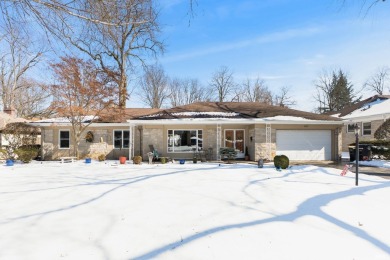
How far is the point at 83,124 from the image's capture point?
1842cm

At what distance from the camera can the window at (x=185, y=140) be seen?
17.9 metres

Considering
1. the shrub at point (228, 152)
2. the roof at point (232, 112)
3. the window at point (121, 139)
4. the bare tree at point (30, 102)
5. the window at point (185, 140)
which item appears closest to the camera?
the shrub at point (228, 152)

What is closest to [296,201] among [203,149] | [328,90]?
[203,149]

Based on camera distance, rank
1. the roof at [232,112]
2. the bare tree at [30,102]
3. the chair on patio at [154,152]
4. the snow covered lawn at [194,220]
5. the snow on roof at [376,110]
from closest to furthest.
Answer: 1. the snow covered lawn at [194,220]
2. the chair on patio at [154,152]
3. the roof at [232,112]
4. the snow on roof at [376,110]
5. the bare tree at [30,102]

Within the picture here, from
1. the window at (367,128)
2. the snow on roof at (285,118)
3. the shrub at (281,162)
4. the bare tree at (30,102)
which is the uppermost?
the bare tree at (30,102)

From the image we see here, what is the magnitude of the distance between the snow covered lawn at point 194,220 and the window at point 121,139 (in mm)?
9751

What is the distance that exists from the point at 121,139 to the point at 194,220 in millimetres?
14587

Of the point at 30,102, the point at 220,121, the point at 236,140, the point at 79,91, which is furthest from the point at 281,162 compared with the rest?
the point at 30,102

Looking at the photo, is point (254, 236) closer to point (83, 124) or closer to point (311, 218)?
point (311, 218)

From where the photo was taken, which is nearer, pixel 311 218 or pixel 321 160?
A: pixel 311 218

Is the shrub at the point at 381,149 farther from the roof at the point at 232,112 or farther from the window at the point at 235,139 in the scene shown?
the window at the point at 235,139

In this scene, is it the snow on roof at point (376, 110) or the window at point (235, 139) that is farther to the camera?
the snow on roof at point (376, 110)

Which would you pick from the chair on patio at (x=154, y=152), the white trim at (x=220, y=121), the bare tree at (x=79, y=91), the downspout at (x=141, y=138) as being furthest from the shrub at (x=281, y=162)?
the bare tree at (x=79, y=91)

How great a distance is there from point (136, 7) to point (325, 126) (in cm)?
1578
